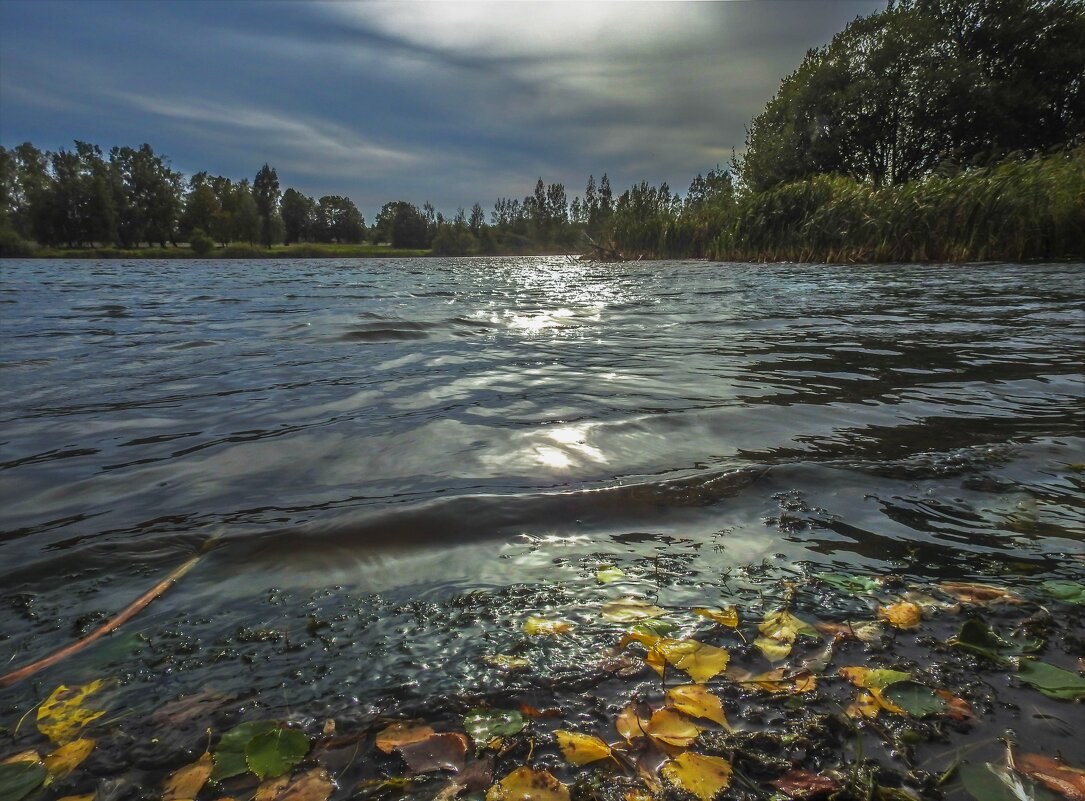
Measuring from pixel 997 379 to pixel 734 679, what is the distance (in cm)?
384

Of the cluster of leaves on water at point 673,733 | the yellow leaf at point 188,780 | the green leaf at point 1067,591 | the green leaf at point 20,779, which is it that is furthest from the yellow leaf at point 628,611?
the green leaf at point 20,779

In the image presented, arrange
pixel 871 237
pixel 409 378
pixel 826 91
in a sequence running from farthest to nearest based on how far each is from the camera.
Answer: pixel 826 91 → pixel 871 237 → pixel 409 378

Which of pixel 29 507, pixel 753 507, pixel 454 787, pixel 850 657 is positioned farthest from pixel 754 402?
pixel 29 507

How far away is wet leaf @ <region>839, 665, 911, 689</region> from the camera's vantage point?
44.7 inches

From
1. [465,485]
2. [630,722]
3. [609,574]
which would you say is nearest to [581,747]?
[630,722]

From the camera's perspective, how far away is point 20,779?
3.16 ft

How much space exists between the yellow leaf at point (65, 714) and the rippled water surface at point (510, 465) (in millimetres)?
124

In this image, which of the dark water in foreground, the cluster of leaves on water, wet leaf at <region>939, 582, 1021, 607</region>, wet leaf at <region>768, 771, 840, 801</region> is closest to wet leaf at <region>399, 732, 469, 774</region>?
the cluster of leaves on water

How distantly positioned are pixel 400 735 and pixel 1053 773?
1.10 m

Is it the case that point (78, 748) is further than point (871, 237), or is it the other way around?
point (871, 237)

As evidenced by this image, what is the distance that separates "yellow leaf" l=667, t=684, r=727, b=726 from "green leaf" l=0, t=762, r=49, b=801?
112cm

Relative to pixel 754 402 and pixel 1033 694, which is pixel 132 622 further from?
pixel 754 402

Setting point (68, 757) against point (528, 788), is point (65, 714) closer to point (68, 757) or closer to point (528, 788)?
point (68, 757)

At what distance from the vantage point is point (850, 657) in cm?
123
